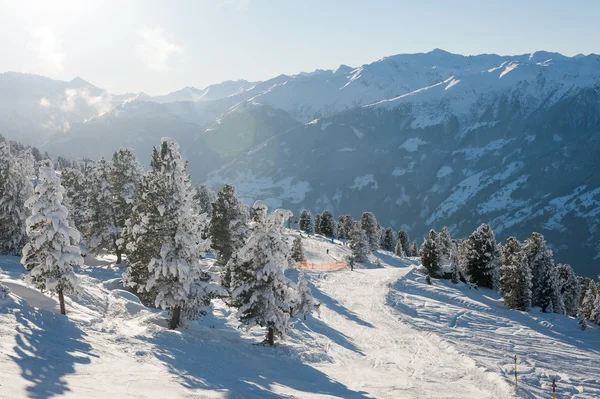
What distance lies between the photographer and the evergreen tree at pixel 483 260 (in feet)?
185

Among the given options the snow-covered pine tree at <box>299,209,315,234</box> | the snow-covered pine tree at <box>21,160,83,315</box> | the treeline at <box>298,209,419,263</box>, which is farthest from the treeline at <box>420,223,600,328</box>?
the snow-covered pine tree at <box>299,209,315,234</box>

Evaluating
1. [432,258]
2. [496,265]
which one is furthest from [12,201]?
[496,265]

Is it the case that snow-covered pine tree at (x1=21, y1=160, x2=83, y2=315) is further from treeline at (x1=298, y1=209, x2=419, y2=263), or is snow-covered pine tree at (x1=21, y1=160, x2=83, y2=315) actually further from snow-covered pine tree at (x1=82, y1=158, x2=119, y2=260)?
treeline at (x1=298, y1=209, x2=419, y2=263)

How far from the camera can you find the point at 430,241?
60.6 m

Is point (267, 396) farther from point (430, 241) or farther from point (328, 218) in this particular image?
point (328, 218)

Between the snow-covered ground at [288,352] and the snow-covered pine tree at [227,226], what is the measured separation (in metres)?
8.88

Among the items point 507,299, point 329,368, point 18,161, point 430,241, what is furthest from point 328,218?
point 329,368

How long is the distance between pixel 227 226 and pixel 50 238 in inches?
989

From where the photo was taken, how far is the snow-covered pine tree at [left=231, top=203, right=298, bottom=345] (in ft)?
83.0

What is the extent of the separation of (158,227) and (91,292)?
41.7ft

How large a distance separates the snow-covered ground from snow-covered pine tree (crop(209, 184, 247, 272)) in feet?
29.1

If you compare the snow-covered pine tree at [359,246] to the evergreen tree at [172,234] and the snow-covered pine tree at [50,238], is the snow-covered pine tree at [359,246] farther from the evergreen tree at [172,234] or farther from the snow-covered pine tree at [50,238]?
the snow-covered pine tree at [50,238]

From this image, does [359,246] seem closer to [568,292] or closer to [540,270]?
[540,270]

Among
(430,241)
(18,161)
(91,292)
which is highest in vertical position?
(18,161)
